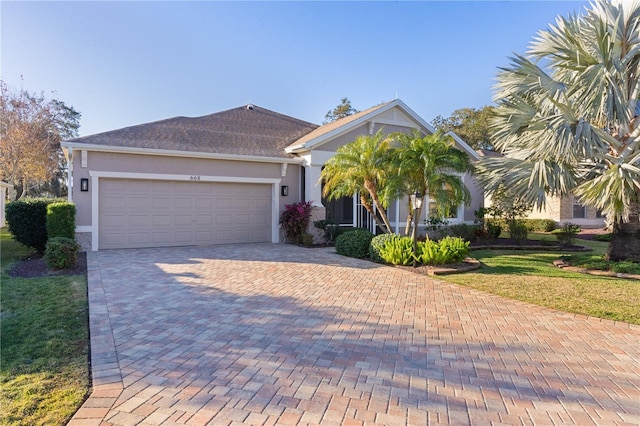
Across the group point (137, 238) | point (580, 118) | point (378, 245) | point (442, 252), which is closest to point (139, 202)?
point (137, 238)

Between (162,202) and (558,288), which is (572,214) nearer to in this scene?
(558,288)

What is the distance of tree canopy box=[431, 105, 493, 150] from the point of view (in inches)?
1289

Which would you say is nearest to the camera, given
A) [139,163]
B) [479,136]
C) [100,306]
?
[100,306]

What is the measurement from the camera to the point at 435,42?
1338cm

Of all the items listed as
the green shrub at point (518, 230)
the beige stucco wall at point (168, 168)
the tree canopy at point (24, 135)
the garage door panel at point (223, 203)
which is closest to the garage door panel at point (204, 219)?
the garage door panel at point (223, 203)

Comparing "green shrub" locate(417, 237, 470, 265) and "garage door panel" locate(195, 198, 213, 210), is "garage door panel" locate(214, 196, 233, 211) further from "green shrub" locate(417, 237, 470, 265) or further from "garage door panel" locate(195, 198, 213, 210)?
"green shrub" locate(417, 237, 470, 265)

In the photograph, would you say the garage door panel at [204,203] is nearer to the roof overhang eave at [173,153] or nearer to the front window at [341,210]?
the roof overhang eave at [173,153]

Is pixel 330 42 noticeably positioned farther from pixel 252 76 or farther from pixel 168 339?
pixel 168 339

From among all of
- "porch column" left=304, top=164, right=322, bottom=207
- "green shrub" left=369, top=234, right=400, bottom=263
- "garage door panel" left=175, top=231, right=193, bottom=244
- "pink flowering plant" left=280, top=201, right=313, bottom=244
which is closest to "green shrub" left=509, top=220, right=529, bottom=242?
"green shrub" left=369, top=234, right=400, bottom=263

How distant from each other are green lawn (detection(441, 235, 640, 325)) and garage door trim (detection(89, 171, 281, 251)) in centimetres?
751

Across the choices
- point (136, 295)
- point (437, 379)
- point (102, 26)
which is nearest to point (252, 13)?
point (102, 26)

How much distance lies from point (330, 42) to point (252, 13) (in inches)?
141

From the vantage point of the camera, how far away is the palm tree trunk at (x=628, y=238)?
947 cm

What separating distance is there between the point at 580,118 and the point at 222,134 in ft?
39.2
